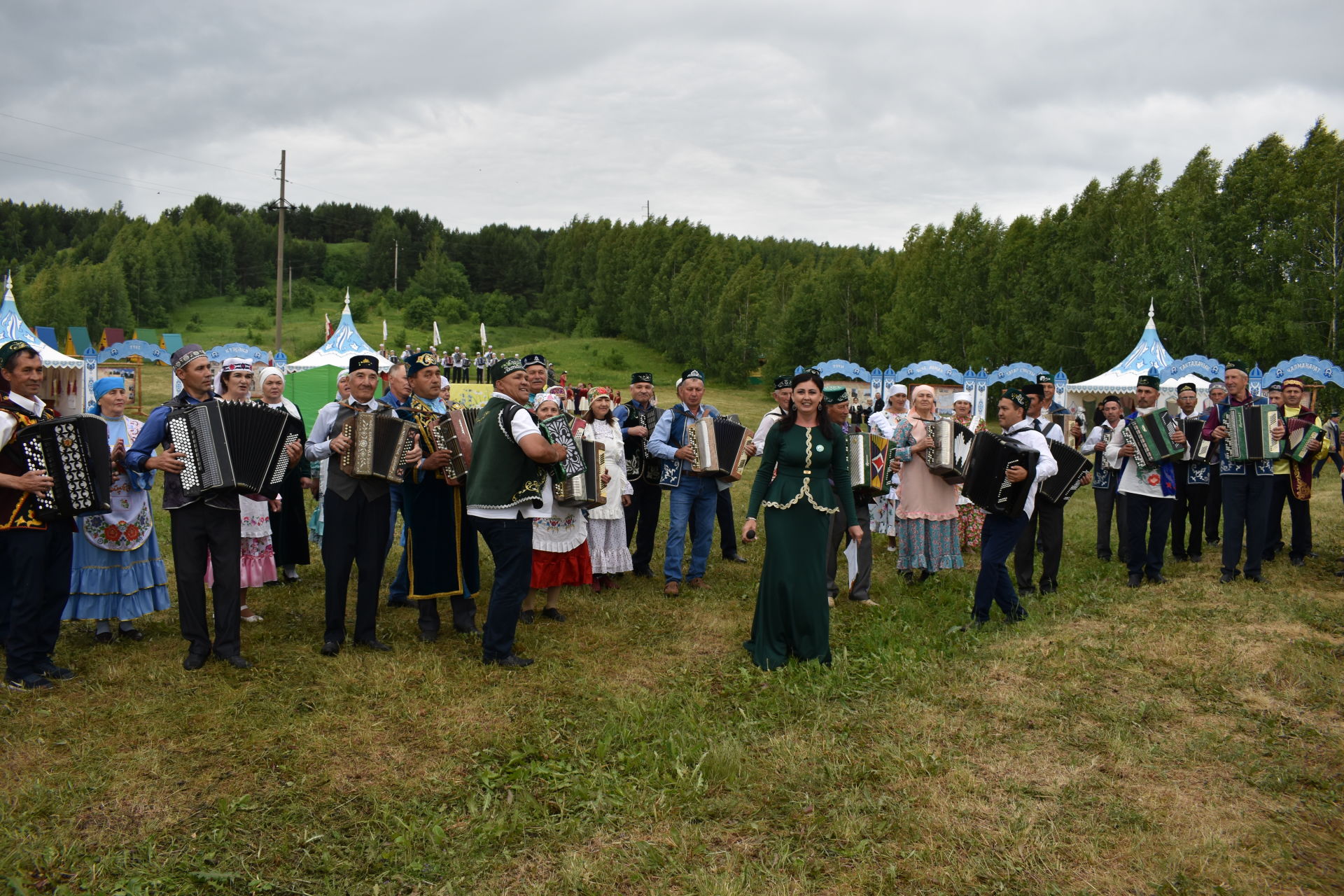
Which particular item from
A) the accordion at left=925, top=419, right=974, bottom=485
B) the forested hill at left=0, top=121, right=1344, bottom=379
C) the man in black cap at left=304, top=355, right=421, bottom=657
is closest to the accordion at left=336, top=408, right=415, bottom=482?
the man in black cap at left=304, top=355, right=421, bottom=657

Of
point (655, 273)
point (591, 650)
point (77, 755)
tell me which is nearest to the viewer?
point (77, 755)

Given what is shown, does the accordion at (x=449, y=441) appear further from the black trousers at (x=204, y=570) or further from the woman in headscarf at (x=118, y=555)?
the woman in headscarf at (x=118, y=555)

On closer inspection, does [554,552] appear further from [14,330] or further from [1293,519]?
[14,330]

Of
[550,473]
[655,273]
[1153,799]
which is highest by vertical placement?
[655,273]

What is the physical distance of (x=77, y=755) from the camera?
450cm

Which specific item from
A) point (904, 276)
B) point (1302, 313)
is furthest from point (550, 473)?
point (904, 276)

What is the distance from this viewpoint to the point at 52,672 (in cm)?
555

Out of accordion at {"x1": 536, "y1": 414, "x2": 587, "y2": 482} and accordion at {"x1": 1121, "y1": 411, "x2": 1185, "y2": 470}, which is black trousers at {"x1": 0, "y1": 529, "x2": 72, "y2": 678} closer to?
accordion at {"x1": 536, "y1": 414, "x2": 587, "y2": 482}

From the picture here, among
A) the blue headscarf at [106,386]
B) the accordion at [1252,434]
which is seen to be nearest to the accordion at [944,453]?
the accordion at [1252,434]

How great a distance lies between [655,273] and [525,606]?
62.8 metres

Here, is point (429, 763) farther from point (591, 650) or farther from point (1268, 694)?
point (1268, 694)

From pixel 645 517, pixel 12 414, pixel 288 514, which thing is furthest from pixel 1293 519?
pixel 12 414

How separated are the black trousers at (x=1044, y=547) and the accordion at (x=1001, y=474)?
155 cm

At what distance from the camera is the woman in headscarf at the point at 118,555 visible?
623 centimetres
